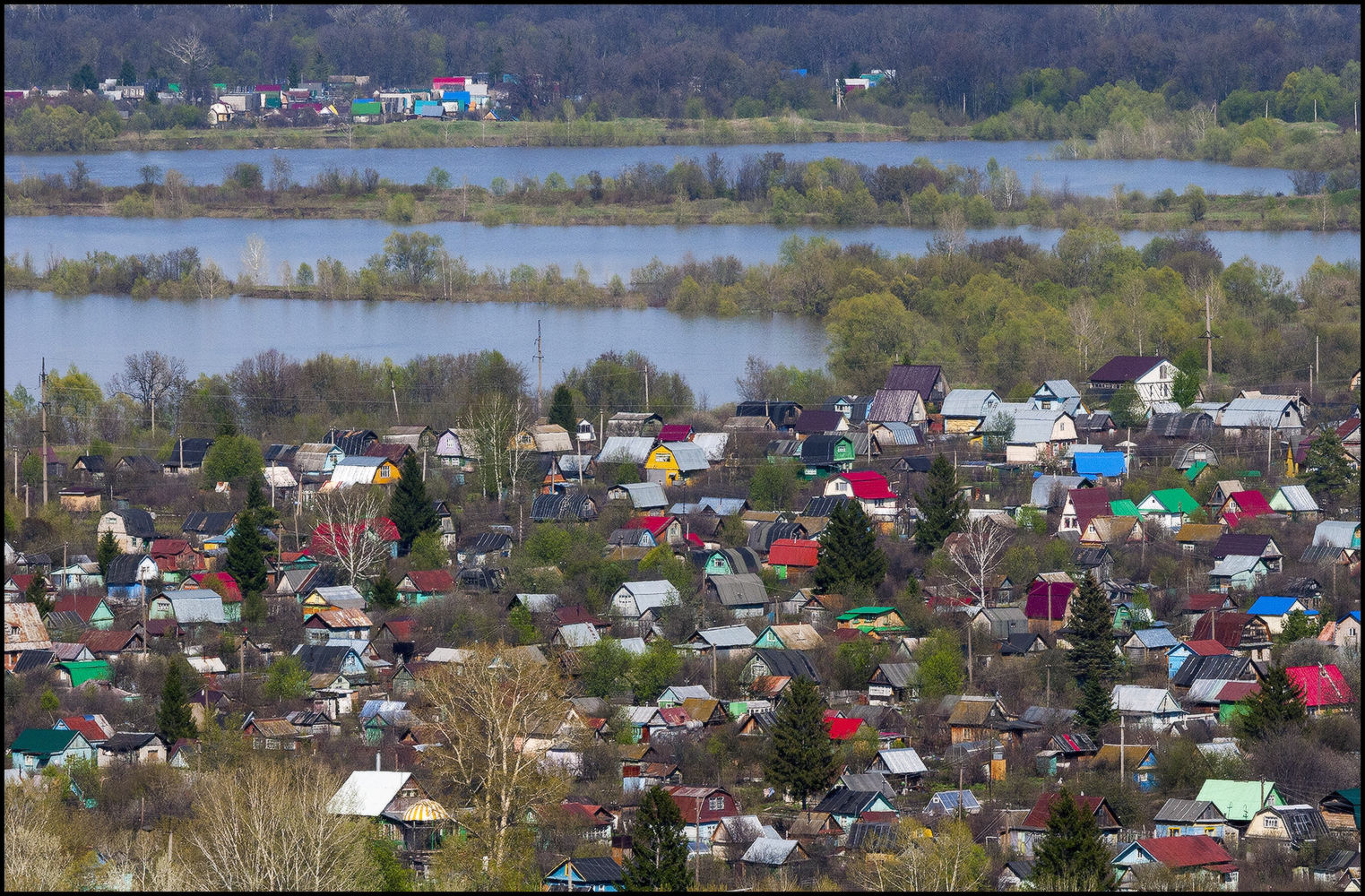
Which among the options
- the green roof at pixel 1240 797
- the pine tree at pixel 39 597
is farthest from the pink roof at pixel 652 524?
the green roof at pixel 1240 797

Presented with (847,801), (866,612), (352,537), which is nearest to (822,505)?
(866,612)

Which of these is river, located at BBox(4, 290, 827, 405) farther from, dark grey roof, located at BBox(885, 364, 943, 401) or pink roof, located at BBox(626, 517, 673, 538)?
pink roof, located at BBox(626, 517, 673, 538)

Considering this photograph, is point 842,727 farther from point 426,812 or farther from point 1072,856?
point 1072,856

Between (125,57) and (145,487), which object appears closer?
(145,487)

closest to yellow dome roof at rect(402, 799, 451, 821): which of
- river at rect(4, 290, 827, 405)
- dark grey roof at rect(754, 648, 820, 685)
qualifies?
dark grey roof at rect(754, 648, 820, 685)

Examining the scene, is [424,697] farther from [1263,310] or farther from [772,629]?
[1263,310]

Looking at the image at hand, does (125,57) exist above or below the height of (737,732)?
above

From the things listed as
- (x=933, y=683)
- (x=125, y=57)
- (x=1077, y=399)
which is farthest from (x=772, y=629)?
(x=125, y=57)
